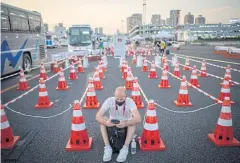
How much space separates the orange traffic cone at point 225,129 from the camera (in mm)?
4574

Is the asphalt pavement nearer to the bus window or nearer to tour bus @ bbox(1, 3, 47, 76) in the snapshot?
tour bus @ bbox(1, 3, 47, 76)

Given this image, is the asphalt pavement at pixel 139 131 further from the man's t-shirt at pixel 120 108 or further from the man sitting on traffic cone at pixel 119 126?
the man's t-shirt at pixel 120 108

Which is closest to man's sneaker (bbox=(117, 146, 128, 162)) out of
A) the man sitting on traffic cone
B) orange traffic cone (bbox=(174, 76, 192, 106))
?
the man sitting on traffic cone

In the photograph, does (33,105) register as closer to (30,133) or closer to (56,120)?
(56,120)

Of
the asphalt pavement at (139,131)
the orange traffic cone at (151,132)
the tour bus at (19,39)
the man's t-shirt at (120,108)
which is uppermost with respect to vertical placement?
the tour bus at (19,39)

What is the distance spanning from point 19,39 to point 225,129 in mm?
12557

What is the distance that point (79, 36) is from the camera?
2661cm

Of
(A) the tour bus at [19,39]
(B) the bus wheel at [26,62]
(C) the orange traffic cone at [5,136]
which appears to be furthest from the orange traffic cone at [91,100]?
(B) the bus wheel at [26,62]

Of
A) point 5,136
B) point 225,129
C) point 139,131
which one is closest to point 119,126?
point 139,131

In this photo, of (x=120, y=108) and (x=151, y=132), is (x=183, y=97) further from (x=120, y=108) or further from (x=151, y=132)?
(x=120, y=108)

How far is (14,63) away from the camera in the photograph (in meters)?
13.0

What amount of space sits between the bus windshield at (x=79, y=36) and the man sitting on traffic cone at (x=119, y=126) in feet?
75.0

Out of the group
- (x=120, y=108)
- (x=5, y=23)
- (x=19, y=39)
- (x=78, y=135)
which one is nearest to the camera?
(x=120, y=108)

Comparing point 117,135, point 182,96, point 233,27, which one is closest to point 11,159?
point 117,135
